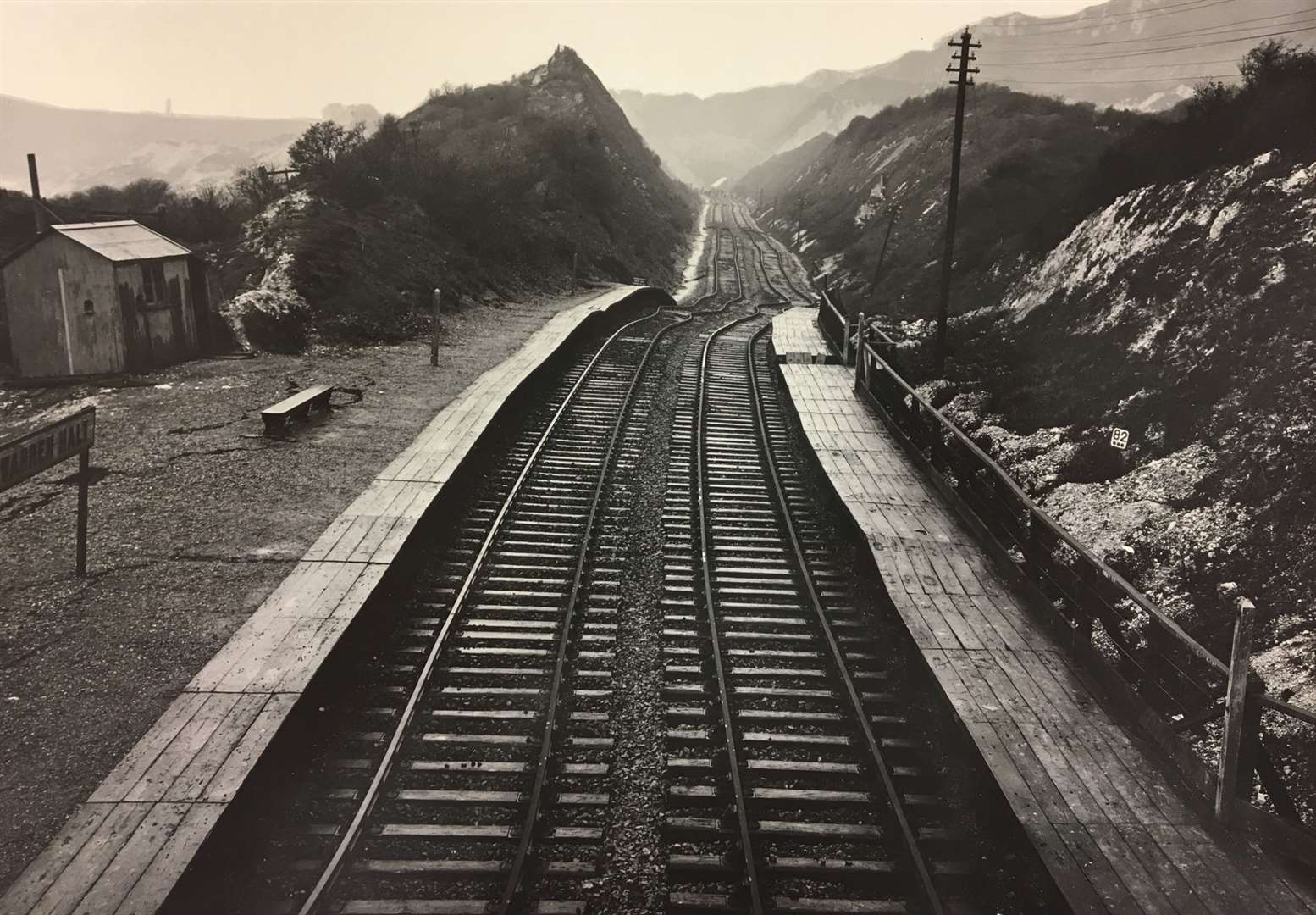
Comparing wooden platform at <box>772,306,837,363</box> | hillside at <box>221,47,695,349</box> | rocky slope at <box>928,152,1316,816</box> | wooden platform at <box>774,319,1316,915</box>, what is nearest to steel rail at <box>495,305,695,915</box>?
wooden platform at <box>774,319,1316,915</box>

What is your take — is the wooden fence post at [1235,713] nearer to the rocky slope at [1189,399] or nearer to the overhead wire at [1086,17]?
the rocky slope at [1189,399]

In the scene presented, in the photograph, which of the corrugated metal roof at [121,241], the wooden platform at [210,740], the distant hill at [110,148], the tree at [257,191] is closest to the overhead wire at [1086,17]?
the tree at [257,191]

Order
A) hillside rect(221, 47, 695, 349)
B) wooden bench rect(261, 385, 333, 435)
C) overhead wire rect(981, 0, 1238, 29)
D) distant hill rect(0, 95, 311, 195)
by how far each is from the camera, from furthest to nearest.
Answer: distant hill rect(0, 95, 311, 195)
overhead wire rect(981, 0, 1238, 29)
hillside rect(221, 47, 695, 349)
wooden bench rect(261, 385, 333, 435)

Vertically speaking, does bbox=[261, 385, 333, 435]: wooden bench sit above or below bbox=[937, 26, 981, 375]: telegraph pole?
below

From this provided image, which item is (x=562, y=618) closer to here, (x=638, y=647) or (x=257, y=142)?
(x=638, y=647)

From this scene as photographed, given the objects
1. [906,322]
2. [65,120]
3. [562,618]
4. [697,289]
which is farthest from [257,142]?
[562,618]

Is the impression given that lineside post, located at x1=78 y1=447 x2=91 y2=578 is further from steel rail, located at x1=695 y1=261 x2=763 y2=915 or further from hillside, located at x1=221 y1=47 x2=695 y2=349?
hillside, located at x1=221 y1=47 x2=695 y2=349
